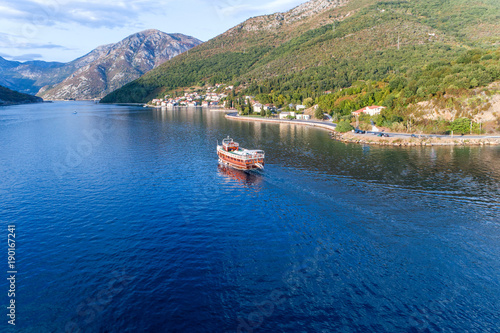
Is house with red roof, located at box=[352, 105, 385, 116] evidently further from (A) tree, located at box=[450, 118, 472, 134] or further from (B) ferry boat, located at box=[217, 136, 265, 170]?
(B) ferry boat, located at box=[217, 136, 265, 170]

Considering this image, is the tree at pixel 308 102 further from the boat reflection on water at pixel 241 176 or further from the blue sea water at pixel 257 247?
the boat reflection on water at pixel 241 176

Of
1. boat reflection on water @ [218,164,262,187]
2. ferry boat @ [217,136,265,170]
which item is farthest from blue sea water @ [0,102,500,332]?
ferry boat @ [217,136,265,170]

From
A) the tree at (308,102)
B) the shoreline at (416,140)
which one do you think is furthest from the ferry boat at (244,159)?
the tree at (308,102)

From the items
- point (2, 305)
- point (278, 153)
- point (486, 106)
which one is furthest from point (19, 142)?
point (486, 106)

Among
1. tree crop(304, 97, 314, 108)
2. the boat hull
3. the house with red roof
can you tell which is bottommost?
the boat hull

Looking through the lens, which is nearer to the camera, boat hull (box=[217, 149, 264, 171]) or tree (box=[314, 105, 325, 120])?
boat hull (box=[217, 149, 264, 171])

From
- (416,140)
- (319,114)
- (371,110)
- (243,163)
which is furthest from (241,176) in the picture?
(319,114)
